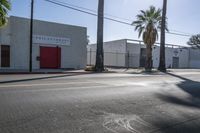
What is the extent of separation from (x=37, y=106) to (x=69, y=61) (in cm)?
2608

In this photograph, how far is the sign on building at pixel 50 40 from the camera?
101 ft

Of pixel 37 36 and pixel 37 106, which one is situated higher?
pixel 37 36

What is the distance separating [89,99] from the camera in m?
9.31

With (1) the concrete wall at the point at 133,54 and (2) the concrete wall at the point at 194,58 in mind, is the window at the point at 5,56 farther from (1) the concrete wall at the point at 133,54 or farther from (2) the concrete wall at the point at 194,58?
(2) the concrete wall at the point at 194,58

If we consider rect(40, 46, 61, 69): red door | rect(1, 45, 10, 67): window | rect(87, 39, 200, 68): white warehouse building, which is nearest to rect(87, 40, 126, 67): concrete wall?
rect(87, 39, 200, 68): white warehouse building

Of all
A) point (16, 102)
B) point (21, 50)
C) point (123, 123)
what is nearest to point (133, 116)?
point (123, 123)

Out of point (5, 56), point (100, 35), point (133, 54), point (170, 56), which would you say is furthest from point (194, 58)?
point (5, 56)

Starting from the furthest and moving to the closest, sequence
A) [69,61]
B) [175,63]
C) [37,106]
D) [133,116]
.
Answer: [175,63] < [69,61] < [37,106] < [133,116]

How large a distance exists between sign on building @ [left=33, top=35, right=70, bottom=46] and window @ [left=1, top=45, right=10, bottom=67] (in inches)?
123

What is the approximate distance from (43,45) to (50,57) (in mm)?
1652

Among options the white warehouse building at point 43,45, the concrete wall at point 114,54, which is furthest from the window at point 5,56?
the concrete wall at point 114,54

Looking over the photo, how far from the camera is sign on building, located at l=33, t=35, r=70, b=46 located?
1209 inches

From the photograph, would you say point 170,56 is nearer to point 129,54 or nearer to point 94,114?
point 129,54

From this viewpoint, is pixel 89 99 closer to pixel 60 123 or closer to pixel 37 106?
pixel 37 106
